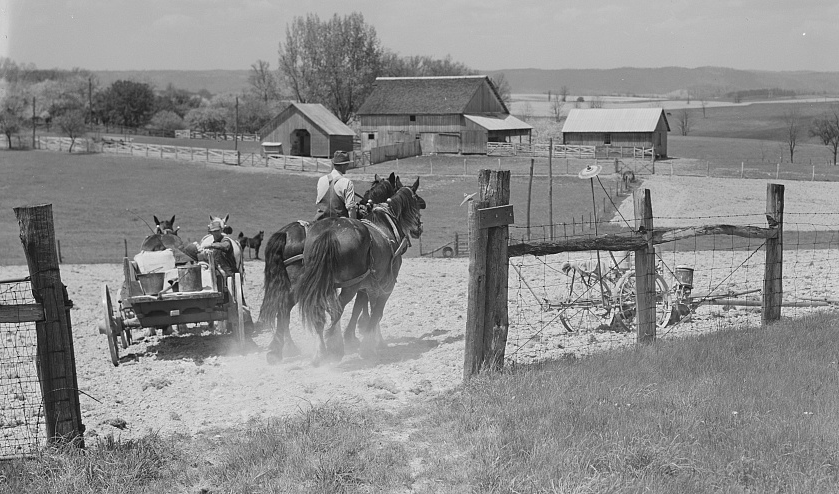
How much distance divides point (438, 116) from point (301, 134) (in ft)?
35.4

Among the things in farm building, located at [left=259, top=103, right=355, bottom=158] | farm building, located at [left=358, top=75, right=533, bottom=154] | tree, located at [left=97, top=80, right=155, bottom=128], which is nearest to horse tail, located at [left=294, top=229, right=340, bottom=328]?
farm building, located at [left=358, top=75, right=533, bottom=154]

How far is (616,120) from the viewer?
66.4m

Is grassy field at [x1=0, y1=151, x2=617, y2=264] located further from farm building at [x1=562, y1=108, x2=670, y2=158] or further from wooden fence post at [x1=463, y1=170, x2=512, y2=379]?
wooden fence post at [x1=463, y1=170, x2=512, y2=379]

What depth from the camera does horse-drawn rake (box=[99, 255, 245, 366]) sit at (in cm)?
1033

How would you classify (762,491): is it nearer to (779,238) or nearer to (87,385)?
(779,238)

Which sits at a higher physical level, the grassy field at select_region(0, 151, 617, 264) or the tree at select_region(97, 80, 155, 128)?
the tree at select_region(97, 80, 155, 128)

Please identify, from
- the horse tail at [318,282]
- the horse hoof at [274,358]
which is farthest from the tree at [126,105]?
the horse tail at [318,282]

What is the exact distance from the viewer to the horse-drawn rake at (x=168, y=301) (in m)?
10.3

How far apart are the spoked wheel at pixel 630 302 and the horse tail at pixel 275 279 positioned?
416cm

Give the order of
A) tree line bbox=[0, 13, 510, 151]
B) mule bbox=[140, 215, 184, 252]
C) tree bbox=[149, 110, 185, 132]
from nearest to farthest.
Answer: mule bbox=[140, 215, 184, 252]
tree line bbox=[0, 13, 510, 151]
tree bbox=[149, 110, 185, 132]

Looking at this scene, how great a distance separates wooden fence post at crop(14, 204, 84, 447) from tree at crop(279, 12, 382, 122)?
267ft

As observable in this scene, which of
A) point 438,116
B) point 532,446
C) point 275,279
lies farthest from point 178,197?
point 532,446

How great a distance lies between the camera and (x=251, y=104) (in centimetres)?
10350

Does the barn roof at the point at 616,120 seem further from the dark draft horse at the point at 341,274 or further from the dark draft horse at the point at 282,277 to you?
the dark draft horse at the point at 282,277
